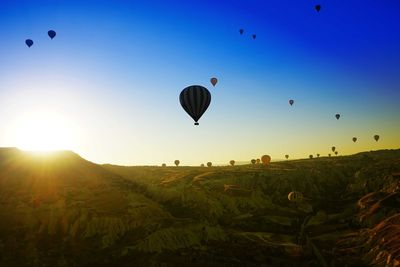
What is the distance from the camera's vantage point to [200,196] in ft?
118

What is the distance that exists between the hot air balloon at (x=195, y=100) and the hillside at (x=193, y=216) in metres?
7.92

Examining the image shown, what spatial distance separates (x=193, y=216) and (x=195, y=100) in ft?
57.1

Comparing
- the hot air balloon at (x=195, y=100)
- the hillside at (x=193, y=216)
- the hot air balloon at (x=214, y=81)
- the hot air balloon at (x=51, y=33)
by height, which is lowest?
the hillside at (x=193, y=216)

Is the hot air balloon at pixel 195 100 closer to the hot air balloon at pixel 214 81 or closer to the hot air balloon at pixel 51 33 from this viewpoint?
the hot air balloon at pixel 214 81

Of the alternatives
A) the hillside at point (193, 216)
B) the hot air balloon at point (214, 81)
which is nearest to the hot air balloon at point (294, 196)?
the hillside at point (193, 216)

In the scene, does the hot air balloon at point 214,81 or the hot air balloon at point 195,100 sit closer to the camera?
the hot air balloon at point 195,100

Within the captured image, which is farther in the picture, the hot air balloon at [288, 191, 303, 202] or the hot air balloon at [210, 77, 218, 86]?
the hot air balloon at [210, 77, 218, 86]

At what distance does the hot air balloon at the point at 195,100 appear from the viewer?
1809 inches

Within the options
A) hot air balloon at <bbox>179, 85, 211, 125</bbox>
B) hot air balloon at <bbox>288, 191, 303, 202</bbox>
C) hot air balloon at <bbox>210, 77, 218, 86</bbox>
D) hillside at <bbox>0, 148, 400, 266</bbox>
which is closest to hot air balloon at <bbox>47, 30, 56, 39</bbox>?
hillside at <bbox>0, 148, 400, 266</bbox>

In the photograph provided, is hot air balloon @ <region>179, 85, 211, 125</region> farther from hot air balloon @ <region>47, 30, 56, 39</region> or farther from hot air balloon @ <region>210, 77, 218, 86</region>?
hot air balloon @ <region>47, 30, 56, 39</region>

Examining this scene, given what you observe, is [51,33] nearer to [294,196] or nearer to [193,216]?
[193,216]

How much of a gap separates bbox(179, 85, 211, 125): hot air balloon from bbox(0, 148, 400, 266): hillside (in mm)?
7921

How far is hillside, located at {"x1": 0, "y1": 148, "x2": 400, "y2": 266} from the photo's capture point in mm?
24516

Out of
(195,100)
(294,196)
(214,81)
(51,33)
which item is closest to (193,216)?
(294,196)
